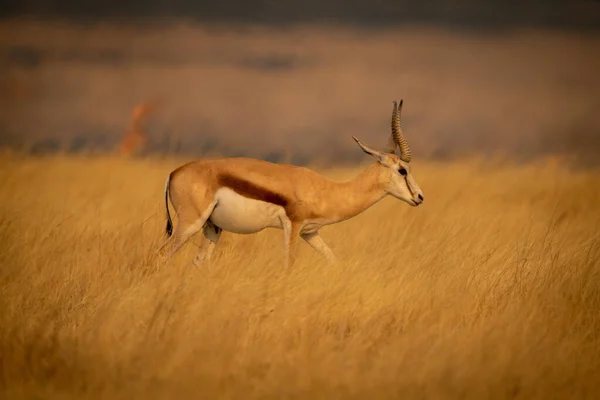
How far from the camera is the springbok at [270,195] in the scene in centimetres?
931

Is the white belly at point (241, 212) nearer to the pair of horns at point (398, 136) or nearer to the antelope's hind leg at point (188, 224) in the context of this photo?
the antelope's hind leg at point (188, 224)

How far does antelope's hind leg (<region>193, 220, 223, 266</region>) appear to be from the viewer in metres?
9.73

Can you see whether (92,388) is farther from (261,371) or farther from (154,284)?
(154,284)

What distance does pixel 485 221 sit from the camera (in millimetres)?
12539

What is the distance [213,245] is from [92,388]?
12.5ft

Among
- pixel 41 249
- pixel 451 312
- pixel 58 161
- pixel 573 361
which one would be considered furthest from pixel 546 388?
pixel 58 161

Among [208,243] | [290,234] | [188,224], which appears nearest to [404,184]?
[290,234]

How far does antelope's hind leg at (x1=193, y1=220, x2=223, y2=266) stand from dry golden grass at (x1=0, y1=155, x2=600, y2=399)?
0.18m

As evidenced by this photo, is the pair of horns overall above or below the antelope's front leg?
above

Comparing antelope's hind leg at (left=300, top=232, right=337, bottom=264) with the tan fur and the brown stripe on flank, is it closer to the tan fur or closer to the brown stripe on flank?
the tan fur

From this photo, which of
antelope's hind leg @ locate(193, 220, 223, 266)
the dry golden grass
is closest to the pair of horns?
the dry golden grass

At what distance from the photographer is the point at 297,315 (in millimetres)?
7438

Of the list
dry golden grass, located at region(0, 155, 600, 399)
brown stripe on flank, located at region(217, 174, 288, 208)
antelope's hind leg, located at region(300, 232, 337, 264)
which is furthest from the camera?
antelope's hind leg, located at region(300, 232, 337, 264)

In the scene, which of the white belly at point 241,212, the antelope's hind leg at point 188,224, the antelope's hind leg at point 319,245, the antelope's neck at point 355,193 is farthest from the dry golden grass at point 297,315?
the antelope's neck at point 355,193
